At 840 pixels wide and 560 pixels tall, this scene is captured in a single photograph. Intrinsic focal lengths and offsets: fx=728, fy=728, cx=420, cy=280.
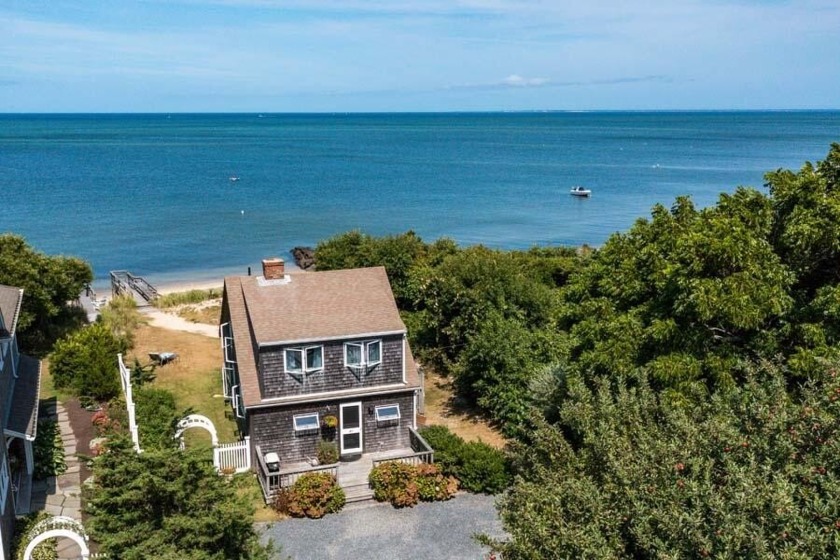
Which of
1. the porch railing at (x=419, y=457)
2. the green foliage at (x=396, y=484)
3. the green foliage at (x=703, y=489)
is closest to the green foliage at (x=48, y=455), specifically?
the green foliage at (x=396, y=484)

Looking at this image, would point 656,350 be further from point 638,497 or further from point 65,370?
point 65,370

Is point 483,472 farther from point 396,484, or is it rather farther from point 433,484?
point 396,484

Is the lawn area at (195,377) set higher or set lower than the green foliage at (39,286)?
lower

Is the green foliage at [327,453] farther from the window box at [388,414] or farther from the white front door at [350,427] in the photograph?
the window box at [388,414]

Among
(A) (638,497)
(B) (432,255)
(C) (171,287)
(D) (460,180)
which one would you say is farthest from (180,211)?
(A) (638,497)

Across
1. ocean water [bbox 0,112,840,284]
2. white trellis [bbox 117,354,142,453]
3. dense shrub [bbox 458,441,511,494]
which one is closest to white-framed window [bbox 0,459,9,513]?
white trellis [bbox 117,354,142,453]

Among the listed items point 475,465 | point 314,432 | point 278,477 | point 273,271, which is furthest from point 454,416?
point 273,271

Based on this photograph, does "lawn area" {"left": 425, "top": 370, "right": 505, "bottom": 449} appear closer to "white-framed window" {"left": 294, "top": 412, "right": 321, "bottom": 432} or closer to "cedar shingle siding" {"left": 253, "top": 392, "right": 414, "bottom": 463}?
"cedar shingle siding" {"left": 253, "top": 392, "right": 414, "bottom": 463}

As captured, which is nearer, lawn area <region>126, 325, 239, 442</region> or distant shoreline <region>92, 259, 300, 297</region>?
lawn area <region>126, 325, 239, 442</region>
